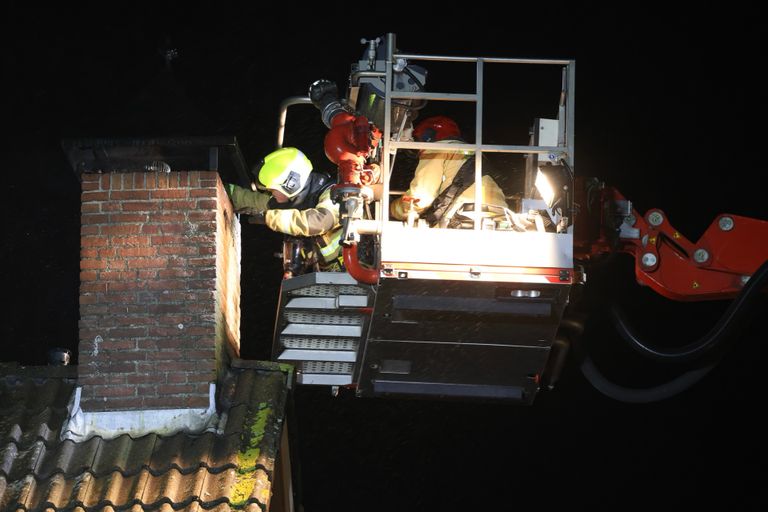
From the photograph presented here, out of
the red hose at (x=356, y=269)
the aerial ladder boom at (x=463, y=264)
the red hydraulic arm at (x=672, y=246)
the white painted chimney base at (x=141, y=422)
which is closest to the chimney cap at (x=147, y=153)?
the aerial ladder boom at (x=463, y=264)

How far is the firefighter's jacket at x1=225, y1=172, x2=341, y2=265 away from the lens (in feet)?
37.1

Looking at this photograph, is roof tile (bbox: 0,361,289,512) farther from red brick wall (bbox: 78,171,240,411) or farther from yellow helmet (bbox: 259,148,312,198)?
yellow helmet (bbox: 259,148,312,198)

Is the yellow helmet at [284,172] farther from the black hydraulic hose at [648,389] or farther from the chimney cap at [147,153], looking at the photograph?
the black hydraulic hose at [648,389]

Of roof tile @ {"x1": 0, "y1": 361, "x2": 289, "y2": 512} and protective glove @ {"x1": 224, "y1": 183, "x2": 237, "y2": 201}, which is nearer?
roof tile @ {"x1": 0, "y1": 361, "x2": 289, "y2": 512}

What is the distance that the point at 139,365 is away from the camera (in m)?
9.66

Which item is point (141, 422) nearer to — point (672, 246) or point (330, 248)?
point (330, 248)

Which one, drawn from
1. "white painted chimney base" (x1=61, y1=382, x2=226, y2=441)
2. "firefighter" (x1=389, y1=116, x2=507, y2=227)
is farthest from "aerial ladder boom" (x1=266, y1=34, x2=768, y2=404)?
"white painted chimney base" (x1=61, y1=382, x2=226, y2=441)

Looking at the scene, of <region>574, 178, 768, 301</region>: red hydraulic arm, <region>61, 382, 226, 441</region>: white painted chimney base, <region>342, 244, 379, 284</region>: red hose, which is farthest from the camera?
<region>574, 178, 768, 301</region>: red hydraulic arm

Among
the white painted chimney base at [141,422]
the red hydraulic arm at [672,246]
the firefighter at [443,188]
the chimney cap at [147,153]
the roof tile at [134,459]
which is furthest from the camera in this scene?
the red hydraulic arm at [672,246]

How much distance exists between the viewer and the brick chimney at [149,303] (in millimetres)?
9578

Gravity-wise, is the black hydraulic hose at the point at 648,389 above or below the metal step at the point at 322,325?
below

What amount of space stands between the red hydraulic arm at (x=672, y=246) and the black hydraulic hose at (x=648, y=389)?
0.73 meters

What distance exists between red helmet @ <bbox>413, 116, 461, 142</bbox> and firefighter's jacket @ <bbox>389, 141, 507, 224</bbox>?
241 mm

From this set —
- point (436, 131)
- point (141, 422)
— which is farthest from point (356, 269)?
point (141, 422)
